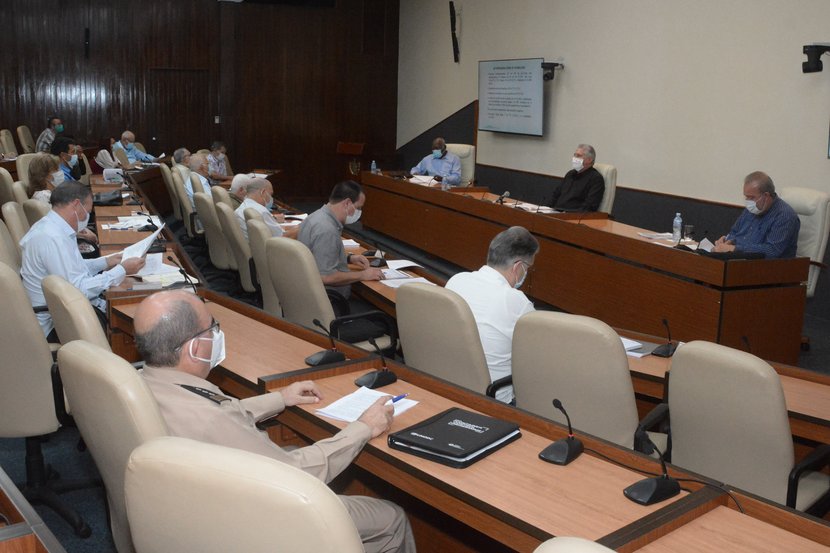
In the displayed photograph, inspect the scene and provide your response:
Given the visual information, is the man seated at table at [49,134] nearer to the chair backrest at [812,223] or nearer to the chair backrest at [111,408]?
the chair backrest at [812,223]

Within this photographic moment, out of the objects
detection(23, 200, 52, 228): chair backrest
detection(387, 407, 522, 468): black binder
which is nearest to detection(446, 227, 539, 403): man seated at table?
detection(387, 407, 522, 468): black binder

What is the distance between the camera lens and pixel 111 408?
5.98 ft

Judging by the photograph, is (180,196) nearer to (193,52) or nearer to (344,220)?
(344,220)

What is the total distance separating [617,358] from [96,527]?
213 centimetres

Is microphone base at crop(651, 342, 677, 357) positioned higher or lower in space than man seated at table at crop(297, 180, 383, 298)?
lower

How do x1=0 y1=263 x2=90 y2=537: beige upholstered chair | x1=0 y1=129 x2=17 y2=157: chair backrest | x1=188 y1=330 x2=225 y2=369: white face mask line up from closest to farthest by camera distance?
x1=188 y1=330 x2=225 y2=369: white face mask, x1=0 y1=263 x2=90 y2=537: beige upholstered chair, x1=0 y1=129 x2=17 y2=157: chair backrest

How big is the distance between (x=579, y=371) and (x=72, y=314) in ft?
Result: 5.74

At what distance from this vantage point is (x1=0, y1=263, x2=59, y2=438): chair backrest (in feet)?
9.81

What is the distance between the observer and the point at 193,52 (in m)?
13.4

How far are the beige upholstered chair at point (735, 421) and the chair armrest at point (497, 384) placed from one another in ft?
2.43

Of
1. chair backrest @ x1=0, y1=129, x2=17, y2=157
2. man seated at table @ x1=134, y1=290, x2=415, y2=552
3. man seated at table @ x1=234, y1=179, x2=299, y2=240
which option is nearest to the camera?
man seated at table @ x1=134, y1=290, x2=415, y2=552

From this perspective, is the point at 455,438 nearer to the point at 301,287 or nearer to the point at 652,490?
the point at 652,490

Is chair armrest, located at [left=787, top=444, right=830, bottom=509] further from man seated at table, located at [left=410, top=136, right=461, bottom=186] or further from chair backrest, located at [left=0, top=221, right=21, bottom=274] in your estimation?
man seated at table, located at [left=410, top=136, right=461, bottom=186]

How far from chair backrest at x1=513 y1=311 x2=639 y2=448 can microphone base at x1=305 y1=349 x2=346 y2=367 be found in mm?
632
